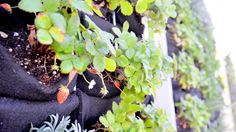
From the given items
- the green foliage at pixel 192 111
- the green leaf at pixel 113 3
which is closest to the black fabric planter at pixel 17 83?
the green leaf at pixel 113 3

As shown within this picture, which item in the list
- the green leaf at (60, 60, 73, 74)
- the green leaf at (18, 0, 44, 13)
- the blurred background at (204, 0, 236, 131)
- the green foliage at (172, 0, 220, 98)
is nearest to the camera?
the green leaf at (18, 0, 44, 13)

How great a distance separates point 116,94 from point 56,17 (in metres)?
0.51

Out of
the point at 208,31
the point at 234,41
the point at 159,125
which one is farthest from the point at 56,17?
the point at 234,41

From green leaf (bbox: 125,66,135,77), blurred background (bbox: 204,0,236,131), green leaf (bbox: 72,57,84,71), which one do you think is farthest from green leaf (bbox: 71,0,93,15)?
blurred background (bbox: 204,0,236,131)

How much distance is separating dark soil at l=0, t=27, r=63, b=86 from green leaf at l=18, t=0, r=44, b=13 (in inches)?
5.0

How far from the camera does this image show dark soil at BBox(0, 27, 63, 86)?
609mm

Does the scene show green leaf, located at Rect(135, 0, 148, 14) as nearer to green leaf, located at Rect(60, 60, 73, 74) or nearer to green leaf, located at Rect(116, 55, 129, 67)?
green leaf, located at Rect(116, 55, 129, 67)

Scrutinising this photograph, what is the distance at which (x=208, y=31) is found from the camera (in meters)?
2.90

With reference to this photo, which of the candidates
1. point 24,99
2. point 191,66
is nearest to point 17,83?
point 24,99

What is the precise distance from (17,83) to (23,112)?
59 millimetres

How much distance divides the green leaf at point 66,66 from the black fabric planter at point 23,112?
102 millimetres

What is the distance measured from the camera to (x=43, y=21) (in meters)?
0.51

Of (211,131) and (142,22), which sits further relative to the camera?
(211,131)

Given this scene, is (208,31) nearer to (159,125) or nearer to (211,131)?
(211,131)
